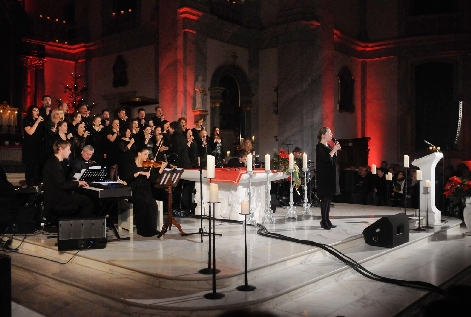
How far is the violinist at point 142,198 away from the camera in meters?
7.91

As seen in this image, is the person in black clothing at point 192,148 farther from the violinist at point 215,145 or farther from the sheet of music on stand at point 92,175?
the sheet of music on stand at point 92,175

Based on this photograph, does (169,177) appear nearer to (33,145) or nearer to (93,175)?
(93,175)

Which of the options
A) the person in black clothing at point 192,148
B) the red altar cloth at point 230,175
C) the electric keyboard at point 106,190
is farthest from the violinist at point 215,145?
the electric keyboard at point 106,190

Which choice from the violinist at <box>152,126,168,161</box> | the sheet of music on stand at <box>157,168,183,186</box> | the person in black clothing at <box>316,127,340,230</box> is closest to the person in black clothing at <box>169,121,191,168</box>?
the violinist at <box>152,126,168,161</box>

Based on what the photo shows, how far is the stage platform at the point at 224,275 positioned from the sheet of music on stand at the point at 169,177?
35.3 inches

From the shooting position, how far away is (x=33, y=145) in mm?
9047

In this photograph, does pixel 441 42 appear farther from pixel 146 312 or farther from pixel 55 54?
pixel 146 312

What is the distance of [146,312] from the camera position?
4902mm

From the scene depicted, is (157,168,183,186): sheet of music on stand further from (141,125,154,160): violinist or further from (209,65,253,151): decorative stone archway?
(209,65,253,151): decorative stone archway

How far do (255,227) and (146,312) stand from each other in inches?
162

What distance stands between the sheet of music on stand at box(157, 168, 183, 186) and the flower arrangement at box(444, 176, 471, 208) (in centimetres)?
593

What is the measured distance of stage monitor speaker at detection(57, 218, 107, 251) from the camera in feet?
22.1

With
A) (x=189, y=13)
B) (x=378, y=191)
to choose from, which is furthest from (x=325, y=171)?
(x=189, y=13)

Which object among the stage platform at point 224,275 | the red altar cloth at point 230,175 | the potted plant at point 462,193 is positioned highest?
the red altar cloth at point 230,175
